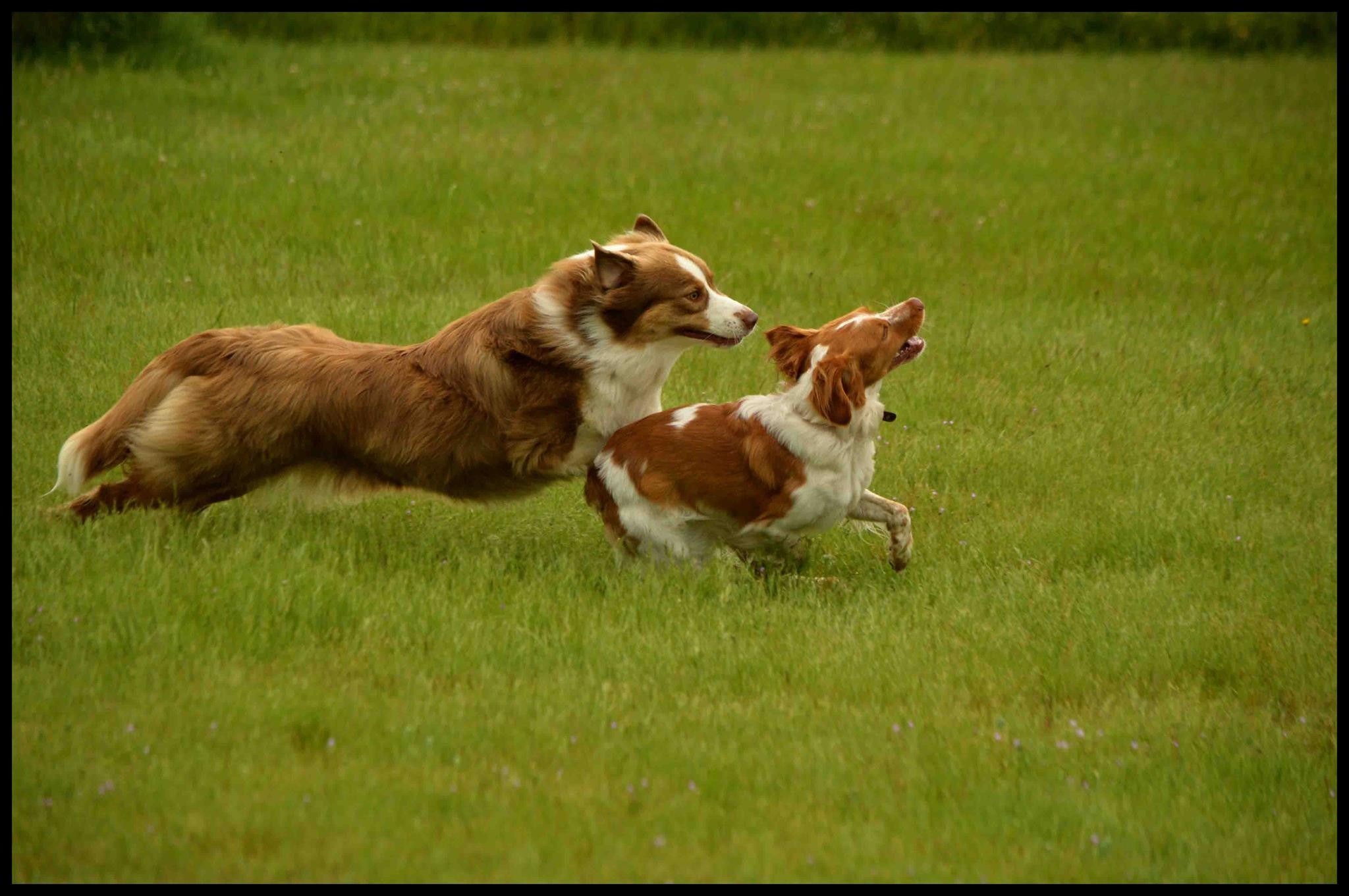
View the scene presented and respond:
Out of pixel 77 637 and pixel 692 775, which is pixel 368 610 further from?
pixel 692 775

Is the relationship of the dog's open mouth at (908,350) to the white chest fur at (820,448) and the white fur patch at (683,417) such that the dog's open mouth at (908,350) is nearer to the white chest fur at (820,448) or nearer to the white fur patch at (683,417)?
the white chest fur at (820,448)

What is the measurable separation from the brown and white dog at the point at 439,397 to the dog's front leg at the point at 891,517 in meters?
1.02

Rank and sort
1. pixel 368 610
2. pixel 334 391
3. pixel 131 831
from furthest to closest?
pixel 334 391, pixel 368 610, pixel 131 831

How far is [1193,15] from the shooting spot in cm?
2216

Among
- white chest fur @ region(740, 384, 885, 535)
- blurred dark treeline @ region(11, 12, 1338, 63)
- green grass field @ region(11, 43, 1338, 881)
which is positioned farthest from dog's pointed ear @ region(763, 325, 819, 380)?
blurred dark treeline @ region(11, 12, 1338, 63)

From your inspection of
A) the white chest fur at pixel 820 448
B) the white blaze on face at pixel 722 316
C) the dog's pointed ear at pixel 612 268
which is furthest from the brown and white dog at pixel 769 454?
the dog's pointed ear at pixel 612 268

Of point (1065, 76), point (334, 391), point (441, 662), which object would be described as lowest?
point (441, 662)

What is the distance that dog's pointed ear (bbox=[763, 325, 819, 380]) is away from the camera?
627 centimetres

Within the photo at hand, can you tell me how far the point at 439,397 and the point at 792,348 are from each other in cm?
166

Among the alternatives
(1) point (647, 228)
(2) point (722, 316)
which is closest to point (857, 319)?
(2) point (722, 316)

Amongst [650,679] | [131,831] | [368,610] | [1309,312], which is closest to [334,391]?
[368,610]

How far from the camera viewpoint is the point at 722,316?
6.22 metres

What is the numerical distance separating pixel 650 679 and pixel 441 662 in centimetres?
83

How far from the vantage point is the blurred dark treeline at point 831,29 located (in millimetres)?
19609
